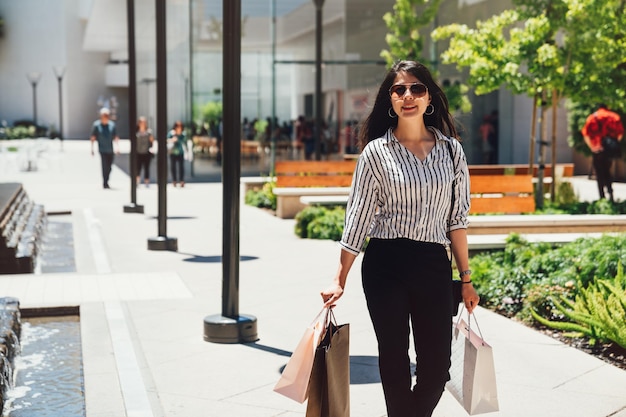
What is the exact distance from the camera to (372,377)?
608 centimetres

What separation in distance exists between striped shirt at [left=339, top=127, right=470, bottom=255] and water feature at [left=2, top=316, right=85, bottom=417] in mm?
2356

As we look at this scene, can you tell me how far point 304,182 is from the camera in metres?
17.8

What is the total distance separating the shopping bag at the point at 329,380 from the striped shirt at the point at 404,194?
1.41 ft

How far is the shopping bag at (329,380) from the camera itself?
154 inches

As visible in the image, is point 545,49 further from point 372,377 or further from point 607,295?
point 372,377

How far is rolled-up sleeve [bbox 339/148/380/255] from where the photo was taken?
4.18 m

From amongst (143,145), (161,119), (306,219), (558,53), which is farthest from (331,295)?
(143,145)

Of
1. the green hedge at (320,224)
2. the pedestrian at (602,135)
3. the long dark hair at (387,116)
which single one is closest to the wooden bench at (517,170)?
the pedestrian at (602,135)

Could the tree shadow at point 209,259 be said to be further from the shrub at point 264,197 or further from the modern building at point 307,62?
the modern building at point 307,62

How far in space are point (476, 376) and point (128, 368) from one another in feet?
9.60

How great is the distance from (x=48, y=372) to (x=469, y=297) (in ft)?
11.5

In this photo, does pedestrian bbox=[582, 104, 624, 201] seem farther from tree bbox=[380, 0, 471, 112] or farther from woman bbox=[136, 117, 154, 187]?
woman bbox=[136, 117, 154, 187]

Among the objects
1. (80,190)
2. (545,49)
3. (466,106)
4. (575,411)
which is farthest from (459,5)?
(575,411)

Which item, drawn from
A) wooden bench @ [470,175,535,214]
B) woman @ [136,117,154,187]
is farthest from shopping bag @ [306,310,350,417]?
woman @ [136,117,154,187]
